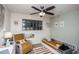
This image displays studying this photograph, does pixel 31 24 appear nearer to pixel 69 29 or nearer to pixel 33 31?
pixel 33 31

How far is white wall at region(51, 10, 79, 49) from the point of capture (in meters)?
3.09

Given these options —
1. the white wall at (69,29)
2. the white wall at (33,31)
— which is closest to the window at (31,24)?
the white wall at (33,31)

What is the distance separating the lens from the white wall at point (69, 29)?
10.1 ft

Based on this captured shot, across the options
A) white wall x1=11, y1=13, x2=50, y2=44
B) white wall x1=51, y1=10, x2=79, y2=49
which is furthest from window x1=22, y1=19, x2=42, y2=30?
white wall x1=51, y1=10, x2=79, y2=49

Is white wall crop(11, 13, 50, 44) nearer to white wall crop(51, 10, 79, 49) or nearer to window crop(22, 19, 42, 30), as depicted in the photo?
window crop(22, 19, 42, 30)

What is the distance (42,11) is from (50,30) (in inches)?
101

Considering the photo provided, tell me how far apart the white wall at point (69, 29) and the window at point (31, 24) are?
1.14 m

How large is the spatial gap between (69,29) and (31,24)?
7.05 feet

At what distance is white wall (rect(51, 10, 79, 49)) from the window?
1141 mm

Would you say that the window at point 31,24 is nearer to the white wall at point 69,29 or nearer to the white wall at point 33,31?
the white wall at point 33,31
